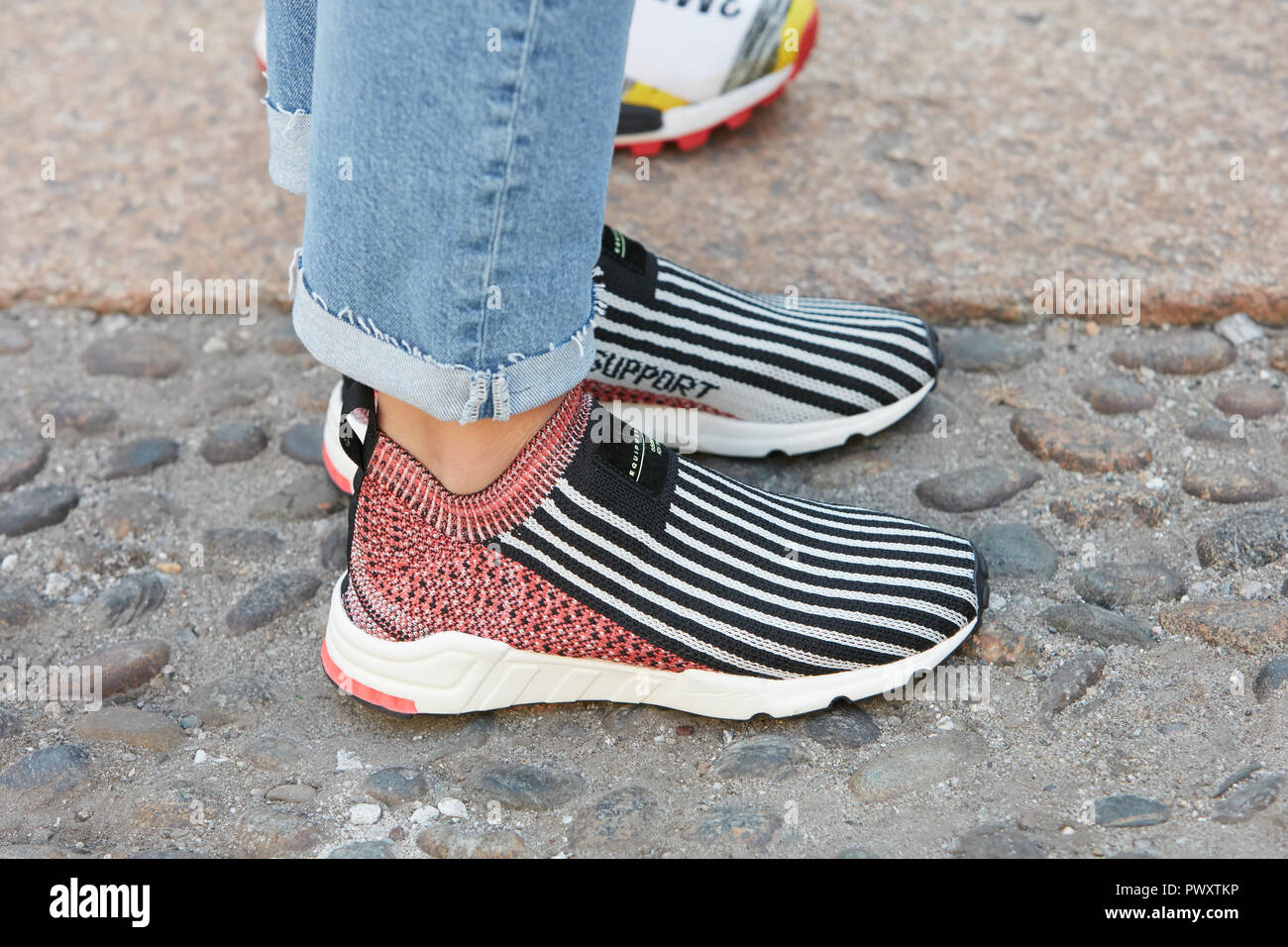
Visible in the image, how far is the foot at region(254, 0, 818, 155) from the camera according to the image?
6.60 feet

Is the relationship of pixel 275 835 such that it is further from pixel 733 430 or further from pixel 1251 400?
pixel 1251 400

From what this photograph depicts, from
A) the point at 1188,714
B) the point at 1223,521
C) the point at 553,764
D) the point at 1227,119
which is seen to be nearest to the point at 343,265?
the point at 553,764

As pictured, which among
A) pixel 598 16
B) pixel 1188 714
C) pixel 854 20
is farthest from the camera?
pixel 854 20

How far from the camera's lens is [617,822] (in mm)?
Answer: 1113

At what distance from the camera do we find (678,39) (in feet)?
6.61

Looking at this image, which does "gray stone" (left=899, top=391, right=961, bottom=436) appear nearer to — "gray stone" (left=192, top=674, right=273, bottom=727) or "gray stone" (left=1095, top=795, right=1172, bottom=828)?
"gray stone" (left=1095, top=795, right=1172, bottom=828)

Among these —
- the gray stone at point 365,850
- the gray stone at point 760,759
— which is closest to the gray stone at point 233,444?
the gray stone at point 365,850

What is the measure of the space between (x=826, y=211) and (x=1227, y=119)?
2.52 ft

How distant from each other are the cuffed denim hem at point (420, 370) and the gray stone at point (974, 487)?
71cm

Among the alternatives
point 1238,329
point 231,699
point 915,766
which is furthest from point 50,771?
point 1238,329

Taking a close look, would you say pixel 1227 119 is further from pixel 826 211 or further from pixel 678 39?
pixel 678 39

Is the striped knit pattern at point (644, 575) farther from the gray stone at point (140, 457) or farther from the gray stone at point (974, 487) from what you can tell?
the gray stone at point (140, 457)

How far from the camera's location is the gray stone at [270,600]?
1.38 metres
